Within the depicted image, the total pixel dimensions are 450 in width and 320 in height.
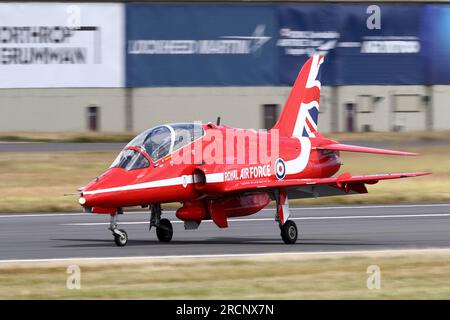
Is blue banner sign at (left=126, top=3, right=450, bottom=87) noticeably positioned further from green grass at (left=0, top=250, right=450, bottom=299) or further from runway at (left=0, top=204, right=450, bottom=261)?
green grass at (left=0, top=250, right=450, bottom=299)

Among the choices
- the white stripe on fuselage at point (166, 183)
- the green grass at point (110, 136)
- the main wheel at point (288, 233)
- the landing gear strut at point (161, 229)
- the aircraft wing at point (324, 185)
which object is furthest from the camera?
the green grass at point (110, 136)

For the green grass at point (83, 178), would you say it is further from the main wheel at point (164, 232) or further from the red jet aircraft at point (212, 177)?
the red jet aircraft at point (212, 177)

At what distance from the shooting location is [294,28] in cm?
4809

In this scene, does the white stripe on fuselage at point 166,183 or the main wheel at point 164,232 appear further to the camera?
the main wheel at point 164,232

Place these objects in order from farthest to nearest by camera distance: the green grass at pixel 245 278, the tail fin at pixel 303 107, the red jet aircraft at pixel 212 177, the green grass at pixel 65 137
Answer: the green grass at pixel 65 137
the tail fin at pixel 303 107
the red jet aircraft at pixel 212 177
the green grass at pixel 245 278

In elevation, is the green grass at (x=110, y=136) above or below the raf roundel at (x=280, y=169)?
below

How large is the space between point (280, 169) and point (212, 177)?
1877 millimetres

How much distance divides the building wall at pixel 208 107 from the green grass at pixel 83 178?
27.4ft

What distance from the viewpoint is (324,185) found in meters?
19.2

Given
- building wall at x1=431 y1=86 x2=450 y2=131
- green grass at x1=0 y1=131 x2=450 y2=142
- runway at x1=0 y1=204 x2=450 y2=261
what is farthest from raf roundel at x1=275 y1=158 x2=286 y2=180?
building wall at x1=431 y1=86 x2=450 y2=131

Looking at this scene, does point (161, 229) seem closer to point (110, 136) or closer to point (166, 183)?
point (166, 183)

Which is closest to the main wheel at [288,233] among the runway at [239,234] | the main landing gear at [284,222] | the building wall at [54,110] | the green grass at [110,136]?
the main landing gear at [284,222]

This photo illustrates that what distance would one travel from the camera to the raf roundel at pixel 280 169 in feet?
65.4
